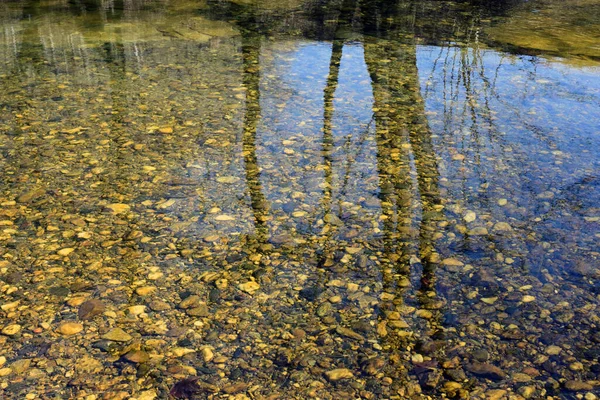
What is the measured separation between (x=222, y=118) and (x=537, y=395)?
10.2 feet

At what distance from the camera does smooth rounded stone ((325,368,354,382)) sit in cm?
230

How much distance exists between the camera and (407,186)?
3770mm

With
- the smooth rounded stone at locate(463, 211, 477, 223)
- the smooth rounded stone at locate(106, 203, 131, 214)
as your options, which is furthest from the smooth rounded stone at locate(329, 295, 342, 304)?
the smooth rounded stone at locate(106, 203, 131, 214)

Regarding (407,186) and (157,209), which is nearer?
(157,209)

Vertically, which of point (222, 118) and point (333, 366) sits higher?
point (222, 118)

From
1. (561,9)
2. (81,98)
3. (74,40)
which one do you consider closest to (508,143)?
(81,98)

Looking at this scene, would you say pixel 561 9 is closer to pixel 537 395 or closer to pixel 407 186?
pixel 407 186

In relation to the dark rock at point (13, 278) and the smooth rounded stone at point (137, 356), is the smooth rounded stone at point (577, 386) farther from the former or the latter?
the dark rock at point (13, 278)

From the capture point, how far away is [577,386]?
2275mm

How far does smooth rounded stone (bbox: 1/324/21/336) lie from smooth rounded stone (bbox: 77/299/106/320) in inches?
8.9

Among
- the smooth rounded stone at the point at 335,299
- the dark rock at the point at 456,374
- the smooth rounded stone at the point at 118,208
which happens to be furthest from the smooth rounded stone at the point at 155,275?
the dark rock at the point at 456,374

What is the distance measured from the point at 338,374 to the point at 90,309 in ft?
3.42

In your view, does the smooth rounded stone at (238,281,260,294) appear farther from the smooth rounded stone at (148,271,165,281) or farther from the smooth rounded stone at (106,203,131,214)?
the smooth rounded stone at (106,203,131,214)

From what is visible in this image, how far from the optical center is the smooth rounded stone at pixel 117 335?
2.46 meters
